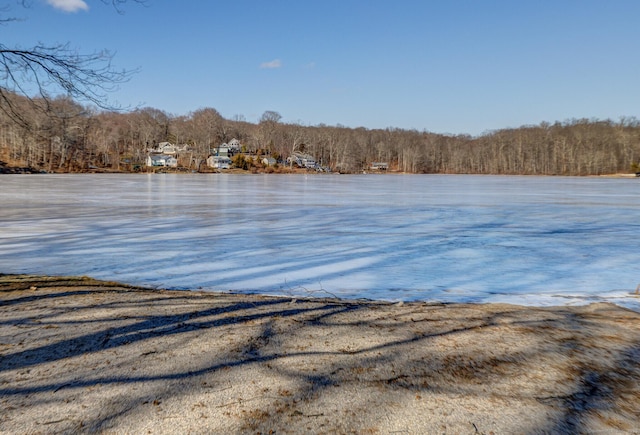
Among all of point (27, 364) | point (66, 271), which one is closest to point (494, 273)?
point (27, 364)

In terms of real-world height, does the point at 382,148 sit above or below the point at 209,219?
above

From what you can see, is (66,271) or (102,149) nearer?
(66,271)

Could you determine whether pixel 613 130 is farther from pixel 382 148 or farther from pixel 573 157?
pixel 382 148

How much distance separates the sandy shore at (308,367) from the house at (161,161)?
93.3 meters

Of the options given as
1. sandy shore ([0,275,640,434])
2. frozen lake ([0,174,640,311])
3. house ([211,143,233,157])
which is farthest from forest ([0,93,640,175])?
sandy shore ([0,275,640,434])

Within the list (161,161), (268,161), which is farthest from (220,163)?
(161,161)

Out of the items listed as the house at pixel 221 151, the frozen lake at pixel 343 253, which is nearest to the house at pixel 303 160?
the house at pixel 221 151

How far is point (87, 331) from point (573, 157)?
117611 mm

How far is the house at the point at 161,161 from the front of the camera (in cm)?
9132

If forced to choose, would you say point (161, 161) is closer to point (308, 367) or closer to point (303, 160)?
point (303, 160)

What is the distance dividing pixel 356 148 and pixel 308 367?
398 feet

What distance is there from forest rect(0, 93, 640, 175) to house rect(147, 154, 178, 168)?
9.03ft

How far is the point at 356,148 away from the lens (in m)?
122

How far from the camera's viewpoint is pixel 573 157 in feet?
336
